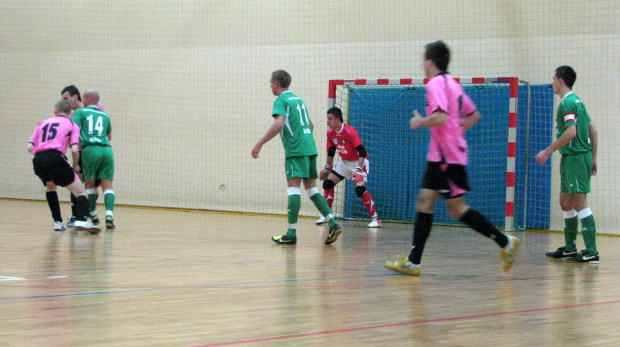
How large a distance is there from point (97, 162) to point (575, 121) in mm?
5416

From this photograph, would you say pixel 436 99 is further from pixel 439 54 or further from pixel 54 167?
pixel 54 167

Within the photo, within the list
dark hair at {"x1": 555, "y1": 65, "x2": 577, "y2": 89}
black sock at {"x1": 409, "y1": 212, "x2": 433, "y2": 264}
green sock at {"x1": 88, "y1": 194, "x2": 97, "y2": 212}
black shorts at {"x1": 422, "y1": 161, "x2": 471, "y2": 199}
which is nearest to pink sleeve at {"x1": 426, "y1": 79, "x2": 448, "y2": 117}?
black shorts at {"x1": 422, "y1": 161, "x2": 471, "y2": 199}

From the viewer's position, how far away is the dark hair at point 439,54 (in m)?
5.86

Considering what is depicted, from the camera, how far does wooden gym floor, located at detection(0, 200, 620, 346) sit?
3.70 meters

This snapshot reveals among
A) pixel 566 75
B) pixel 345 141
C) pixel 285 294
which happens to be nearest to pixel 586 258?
pixel 566 75

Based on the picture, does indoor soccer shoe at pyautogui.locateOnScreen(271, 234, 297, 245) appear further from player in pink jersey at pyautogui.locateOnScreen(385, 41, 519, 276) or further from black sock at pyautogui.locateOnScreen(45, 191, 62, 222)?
black sock at pyautogui.locateOnScreen(45, 191, 62, 222)

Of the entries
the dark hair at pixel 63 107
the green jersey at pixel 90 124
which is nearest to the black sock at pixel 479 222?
the dark hair at pixel 63 107

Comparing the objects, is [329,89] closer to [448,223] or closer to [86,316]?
[448,223]

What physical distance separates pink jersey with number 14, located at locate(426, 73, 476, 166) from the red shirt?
578 cm

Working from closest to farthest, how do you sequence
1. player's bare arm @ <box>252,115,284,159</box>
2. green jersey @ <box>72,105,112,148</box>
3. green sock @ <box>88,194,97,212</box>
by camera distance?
player's bare arm @ <box>252,115,284,159</box> → green jersey @ <box>72,105,112,148</box> → green sock @ <box>88,194,97,212</box>

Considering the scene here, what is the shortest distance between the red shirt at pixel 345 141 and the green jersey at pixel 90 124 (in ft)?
10.7

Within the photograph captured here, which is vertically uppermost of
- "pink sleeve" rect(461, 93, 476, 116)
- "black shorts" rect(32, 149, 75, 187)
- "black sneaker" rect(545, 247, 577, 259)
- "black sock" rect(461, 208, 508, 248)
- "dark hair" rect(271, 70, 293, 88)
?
"dark hair" rect(271, 70, 293, 88)

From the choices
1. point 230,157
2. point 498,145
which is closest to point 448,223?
point 498,145


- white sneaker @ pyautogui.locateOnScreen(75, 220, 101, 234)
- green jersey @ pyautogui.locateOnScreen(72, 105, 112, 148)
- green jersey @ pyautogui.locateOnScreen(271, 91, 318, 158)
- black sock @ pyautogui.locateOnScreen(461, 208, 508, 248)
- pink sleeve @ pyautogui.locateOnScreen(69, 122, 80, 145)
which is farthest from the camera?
green jersey @ pyautogui.locateOnScreen(72, 105, 112, 148)
